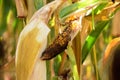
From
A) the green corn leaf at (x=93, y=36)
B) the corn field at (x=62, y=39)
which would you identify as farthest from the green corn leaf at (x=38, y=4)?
the green corn leaf at (x=93, y=36)

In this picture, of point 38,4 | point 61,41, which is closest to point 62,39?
point 61,41

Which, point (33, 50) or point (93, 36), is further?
point (93, 36)

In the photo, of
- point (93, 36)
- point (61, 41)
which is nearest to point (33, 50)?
point (61, 41)

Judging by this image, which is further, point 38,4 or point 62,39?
point 38,4

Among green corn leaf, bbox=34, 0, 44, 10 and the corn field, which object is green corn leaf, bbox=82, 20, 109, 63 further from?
green corn leaf, bbox=34, 0, 44, 10

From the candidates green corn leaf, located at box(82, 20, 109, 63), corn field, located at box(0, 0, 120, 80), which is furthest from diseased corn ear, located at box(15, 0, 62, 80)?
green corn leaf, located at box(82, 20, 109, 63)

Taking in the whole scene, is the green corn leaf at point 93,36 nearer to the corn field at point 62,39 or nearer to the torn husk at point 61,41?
the corn field at point 62,39

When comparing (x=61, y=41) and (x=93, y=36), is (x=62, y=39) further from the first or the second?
(x=93, y=36)

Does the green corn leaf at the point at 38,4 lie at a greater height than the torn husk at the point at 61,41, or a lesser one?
greater

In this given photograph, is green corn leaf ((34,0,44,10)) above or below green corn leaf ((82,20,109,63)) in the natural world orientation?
above
